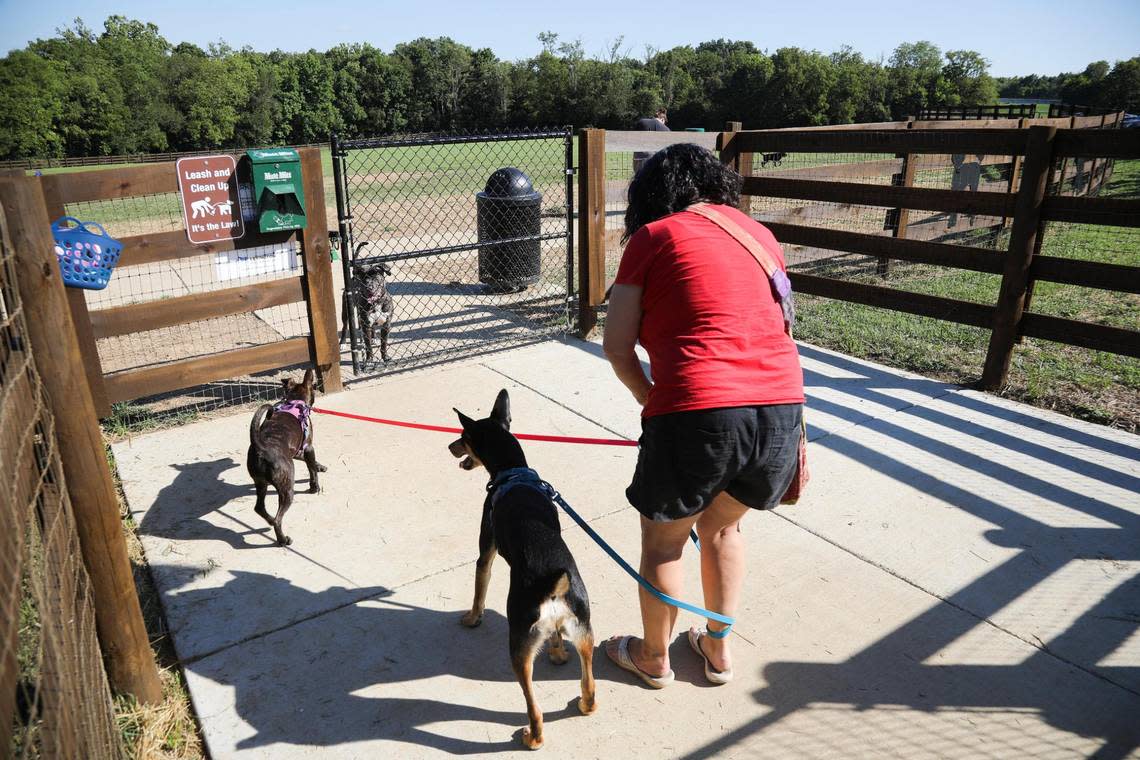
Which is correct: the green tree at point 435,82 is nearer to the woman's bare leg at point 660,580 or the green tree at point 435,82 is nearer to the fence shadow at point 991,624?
the fence shadow at point 991,624

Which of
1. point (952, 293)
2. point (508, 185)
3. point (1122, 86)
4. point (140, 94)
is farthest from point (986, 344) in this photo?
point (1122, 86)

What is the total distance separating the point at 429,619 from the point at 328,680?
48cm

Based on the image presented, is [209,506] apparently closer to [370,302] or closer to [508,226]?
[370,302]

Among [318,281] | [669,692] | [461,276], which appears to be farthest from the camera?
[461,276]

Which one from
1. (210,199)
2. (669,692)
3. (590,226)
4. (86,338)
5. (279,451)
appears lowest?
(669,692)

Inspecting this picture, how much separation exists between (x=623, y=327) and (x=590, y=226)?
181 inches

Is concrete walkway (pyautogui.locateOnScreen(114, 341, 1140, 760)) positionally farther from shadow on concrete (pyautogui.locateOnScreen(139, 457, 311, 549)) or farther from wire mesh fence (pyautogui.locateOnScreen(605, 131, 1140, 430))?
wire mesh fence (pyautogui.locateOnScreen(605, 131, 1140, 430))

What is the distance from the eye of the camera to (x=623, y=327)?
7.42 ft

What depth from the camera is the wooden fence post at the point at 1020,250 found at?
5.07 metres

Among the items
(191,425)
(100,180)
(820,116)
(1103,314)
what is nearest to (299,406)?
(191,425)

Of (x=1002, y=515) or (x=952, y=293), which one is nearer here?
(x=1002, y=515)

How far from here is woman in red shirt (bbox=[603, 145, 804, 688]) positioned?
7.07ft

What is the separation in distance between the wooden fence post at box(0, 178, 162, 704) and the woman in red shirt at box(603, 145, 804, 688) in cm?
163

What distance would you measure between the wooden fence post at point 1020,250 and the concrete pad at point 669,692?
2.89 metres
